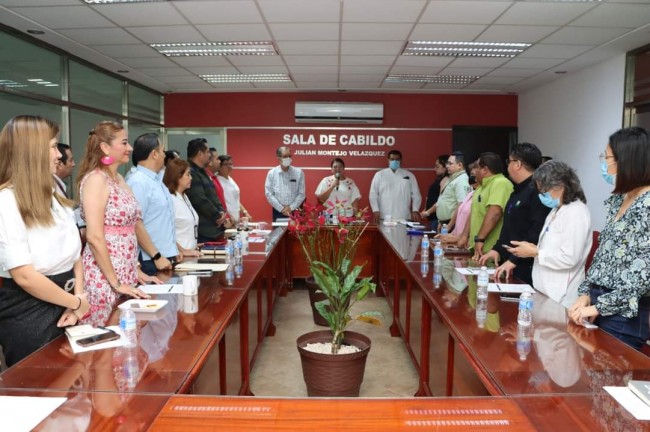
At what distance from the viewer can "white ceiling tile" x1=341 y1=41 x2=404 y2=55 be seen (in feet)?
16.8

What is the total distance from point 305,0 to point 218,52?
206cm

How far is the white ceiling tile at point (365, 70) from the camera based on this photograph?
20.8 ft

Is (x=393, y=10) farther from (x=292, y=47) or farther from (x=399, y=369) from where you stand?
(x=399, y=369)

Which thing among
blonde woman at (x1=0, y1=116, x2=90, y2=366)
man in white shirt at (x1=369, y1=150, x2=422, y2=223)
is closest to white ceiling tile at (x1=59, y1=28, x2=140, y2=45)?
blonde woman at (x1=0, y1=116, x2=90, y2=366)

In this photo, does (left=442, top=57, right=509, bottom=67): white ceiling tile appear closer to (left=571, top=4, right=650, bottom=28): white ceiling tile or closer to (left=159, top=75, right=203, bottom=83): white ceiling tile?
(left=571, top=4, right=650, bottom=28): white ceiling tile

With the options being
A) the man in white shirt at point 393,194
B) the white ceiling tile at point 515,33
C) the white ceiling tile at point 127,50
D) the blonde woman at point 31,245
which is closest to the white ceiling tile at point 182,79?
the white ceiling tile at point 127,50

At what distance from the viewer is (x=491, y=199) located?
3.84 metres

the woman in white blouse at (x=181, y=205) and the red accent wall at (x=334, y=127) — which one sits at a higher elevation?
the red accent wall at (x=334, y=127)

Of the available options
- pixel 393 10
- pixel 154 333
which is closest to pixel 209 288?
pixel 154 333

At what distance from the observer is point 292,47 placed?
5.30 metres

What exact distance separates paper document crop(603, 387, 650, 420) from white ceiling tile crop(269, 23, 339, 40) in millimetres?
3731

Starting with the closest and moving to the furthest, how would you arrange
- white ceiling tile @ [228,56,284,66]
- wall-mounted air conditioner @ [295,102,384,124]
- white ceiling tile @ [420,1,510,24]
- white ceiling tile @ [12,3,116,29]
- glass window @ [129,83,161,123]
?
1. white ceiling tile @ [420,1,510,24]
2. white ceiling tile @ [12,3,116,29]
3. white ceiling tile @ [228,56,284,66]
4. glass window @ [129,83,161,123]
5. wall-mounted air conditioner @ [295,102,384,124]

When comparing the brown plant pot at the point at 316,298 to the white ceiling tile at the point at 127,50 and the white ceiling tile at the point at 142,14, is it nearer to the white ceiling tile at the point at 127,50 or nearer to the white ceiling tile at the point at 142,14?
the white ceiling tile at the point at 142,14

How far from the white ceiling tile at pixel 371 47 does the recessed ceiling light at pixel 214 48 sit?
773 millimetres
